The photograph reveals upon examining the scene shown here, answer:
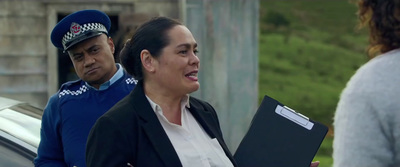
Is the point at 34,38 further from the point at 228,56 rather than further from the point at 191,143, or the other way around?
the point at 191,143

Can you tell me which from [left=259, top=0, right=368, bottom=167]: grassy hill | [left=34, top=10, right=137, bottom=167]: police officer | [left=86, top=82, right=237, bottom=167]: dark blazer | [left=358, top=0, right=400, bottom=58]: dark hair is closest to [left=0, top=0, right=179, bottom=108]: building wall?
[left=34, top=10, right=137, bottom=167]: police officer

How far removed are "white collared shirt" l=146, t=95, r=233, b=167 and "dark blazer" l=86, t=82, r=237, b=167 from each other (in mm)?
39

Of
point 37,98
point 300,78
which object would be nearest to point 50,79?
point 37,98

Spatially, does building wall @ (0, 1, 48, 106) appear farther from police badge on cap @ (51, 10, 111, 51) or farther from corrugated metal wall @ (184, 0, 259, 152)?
police badge on cap @ (51, 10, 111, 51)

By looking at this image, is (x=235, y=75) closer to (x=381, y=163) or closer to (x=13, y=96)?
(x=13, y=96)

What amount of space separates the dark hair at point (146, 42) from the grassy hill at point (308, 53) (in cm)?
1323

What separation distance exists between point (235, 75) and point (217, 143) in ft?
19.5

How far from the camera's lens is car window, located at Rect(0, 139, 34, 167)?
3.32 metres

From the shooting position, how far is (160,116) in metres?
2.67

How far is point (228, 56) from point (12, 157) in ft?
17.8

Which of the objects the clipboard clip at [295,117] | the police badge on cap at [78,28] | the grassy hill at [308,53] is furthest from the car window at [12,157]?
the grassy hill at [308,53]

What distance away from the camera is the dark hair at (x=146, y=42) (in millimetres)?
2707

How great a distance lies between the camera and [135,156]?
2.54 meters

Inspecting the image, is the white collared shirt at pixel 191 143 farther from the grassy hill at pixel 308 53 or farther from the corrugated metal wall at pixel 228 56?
the grassy hill at pixel 308 53
